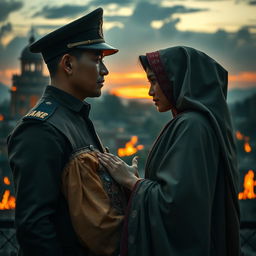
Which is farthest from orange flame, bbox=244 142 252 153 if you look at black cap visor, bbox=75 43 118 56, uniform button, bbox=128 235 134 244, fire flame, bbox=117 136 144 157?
uniform button, bbox=128 235 134 244

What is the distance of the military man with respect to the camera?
339 centimetres

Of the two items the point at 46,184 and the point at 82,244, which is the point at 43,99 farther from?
the point at 82,244

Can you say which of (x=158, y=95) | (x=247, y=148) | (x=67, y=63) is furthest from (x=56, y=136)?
(x=247, y=148)

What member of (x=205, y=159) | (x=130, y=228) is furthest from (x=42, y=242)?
(x=205, y=159)

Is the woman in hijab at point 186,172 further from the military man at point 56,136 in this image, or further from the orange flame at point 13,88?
the orange flame at point 13,88

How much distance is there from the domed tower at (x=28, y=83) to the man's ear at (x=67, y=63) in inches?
3812

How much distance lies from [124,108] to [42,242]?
131 meters

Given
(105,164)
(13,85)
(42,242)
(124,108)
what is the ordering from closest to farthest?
1. (42,242)
2. (105,164)
3. (13,85)
4. (124,108)

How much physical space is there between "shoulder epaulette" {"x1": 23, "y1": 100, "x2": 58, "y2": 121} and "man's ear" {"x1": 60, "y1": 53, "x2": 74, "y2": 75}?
20cm

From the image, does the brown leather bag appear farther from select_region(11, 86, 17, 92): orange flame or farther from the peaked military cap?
select_region(11, 86, 17, 92): orange flame

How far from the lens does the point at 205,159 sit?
3.57 meters

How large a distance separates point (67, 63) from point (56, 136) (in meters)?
0.50

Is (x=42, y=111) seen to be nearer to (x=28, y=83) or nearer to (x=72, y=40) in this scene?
(x=72, y=40)

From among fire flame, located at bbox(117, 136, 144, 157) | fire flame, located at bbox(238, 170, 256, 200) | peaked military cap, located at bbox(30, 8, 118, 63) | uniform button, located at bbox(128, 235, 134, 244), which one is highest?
peaked military cap, located at bbox(30, 8, 118, 63)
